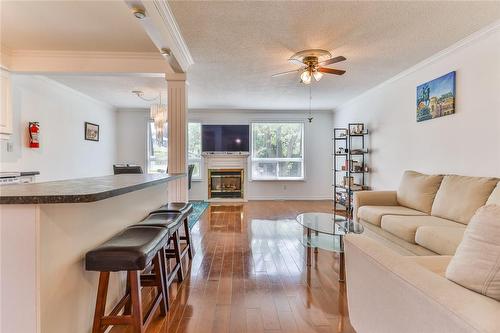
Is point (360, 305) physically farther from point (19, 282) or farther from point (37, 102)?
point (37, 102)

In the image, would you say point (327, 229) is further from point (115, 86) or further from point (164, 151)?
point (164, 151)

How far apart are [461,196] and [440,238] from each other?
0.78 meters

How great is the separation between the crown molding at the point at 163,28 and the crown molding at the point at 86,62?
390mm

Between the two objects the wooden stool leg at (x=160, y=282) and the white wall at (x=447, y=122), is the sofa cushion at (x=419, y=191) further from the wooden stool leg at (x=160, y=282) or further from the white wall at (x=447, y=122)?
the wooden stool leg at (x=160, y=282)

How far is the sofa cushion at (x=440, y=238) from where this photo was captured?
80.0 inches

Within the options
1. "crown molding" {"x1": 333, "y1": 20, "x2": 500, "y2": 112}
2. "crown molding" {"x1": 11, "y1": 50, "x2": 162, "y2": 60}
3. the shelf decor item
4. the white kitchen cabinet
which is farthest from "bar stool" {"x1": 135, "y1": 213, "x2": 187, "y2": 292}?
"crown molding" {"x1": 333, "y1": 20, "x2": 500, "y2": 112}

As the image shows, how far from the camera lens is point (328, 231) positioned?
254cm

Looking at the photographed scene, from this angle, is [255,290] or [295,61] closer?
[255,290]

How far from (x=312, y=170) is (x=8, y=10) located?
628 centimetres

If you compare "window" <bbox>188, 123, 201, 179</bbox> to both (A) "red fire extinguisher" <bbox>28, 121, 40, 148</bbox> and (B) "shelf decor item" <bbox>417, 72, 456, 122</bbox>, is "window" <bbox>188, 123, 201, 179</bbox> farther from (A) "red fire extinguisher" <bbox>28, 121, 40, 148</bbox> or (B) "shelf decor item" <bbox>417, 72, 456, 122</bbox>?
(B) "shelf decor item" <bbox>417, 72, 456, 122</bbox>

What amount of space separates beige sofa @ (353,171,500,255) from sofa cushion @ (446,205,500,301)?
1244mm

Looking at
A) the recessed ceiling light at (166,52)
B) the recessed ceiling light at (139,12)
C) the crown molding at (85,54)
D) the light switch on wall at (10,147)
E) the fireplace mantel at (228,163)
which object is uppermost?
the crown molding at (85,54)

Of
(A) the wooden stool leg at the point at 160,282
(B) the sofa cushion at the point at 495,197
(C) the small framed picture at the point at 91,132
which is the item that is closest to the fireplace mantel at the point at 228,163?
(C) the small framed picture at the point at 91,132

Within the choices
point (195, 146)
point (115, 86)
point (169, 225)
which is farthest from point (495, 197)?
point (195, 146)
